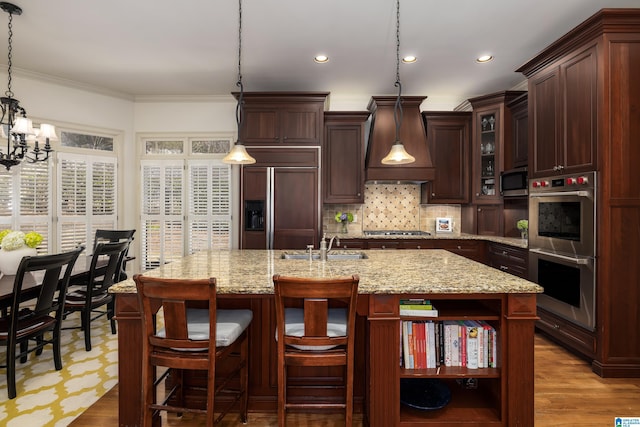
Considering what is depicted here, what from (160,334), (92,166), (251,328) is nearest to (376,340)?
(251,328)

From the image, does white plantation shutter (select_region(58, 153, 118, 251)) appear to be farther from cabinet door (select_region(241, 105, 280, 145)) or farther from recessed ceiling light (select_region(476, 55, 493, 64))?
recessed ceiling light (select_region(476, 55, 493, 64))

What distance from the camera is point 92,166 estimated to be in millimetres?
4535

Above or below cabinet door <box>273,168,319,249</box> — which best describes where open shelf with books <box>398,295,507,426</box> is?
below

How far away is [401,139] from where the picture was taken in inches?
173

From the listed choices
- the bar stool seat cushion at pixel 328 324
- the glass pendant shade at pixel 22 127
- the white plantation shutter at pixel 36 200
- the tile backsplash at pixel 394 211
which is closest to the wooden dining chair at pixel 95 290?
the glass pendant shade at pixel 22 127

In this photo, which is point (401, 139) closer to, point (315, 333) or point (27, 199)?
point (315, 333)

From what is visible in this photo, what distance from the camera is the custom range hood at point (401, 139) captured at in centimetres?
434

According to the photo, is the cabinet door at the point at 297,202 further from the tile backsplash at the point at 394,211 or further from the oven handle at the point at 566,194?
the oven handle at the point at 566,194

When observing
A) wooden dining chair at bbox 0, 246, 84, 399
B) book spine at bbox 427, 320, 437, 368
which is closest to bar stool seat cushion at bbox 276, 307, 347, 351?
book spine at bbox 427, 320, 437, 368

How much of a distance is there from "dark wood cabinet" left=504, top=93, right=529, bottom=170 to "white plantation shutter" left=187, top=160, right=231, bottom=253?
3920 mm

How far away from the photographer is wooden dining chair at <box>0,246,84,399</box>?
2109 millimetres

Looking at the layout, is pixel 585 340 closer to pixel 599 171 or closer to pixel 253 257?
pixel 599 171

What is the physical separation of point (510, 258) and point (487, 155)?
1489mm

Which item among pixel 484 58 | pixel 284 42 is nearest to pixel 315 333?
pixel 284 42
